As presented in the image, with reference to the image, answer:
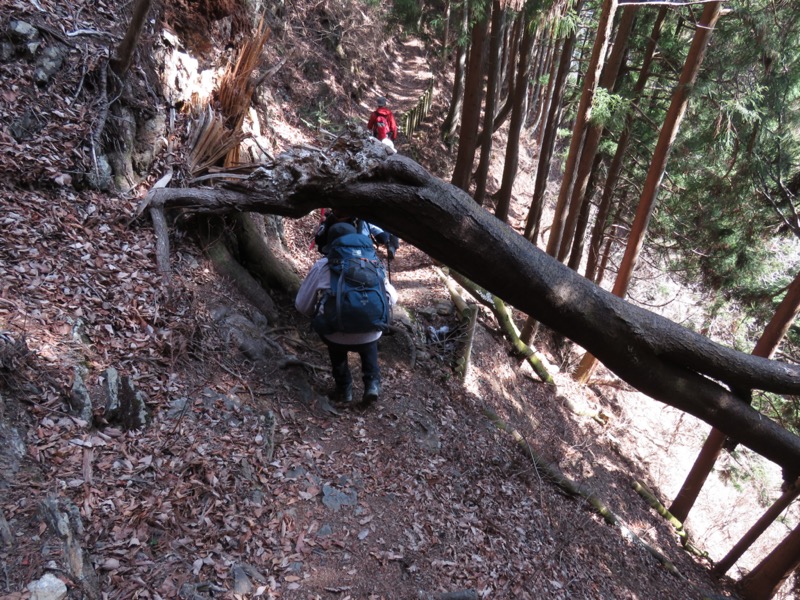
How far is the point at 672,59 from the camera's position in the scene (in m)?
11.2

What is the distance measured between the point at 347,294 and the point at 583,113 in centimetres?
674

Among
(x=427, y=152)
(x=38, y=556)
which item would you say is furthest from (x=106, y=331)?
(x=427, y=152)

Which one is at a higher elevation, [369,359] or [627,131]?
[627,131]

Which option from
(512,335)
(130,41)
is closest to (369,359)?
(130,41)

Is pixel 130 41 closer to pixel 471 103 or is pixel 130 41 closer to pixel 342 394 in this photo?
pixel 342 394

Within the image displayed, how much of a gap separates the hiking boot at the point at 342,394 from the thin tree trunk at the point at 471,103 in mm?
5868

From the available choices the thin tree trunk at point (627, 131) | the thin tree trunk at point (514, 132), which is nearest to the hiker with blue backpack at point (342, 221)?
the thin tree trunk at point (514, 132)

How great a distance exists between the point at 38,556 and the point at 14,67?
4.42 m

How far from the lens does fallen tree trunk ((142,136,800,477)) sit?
321cm

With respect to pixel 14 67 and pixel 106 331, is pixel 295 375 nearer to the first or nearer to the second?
pixel 106 331

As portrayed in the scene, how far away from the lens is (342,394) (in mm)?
5070

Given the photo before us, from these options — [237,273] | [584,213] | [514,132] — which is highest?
[514,132]

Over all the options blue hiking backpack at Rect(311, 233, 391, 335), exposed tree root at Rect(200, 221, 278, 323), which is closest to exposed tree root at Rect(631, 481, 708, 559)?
blue hiking backpack at Rect(311, 233, 391, 335)

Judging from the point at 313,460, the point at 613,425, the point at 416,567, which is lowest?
→ the point at 613,425
